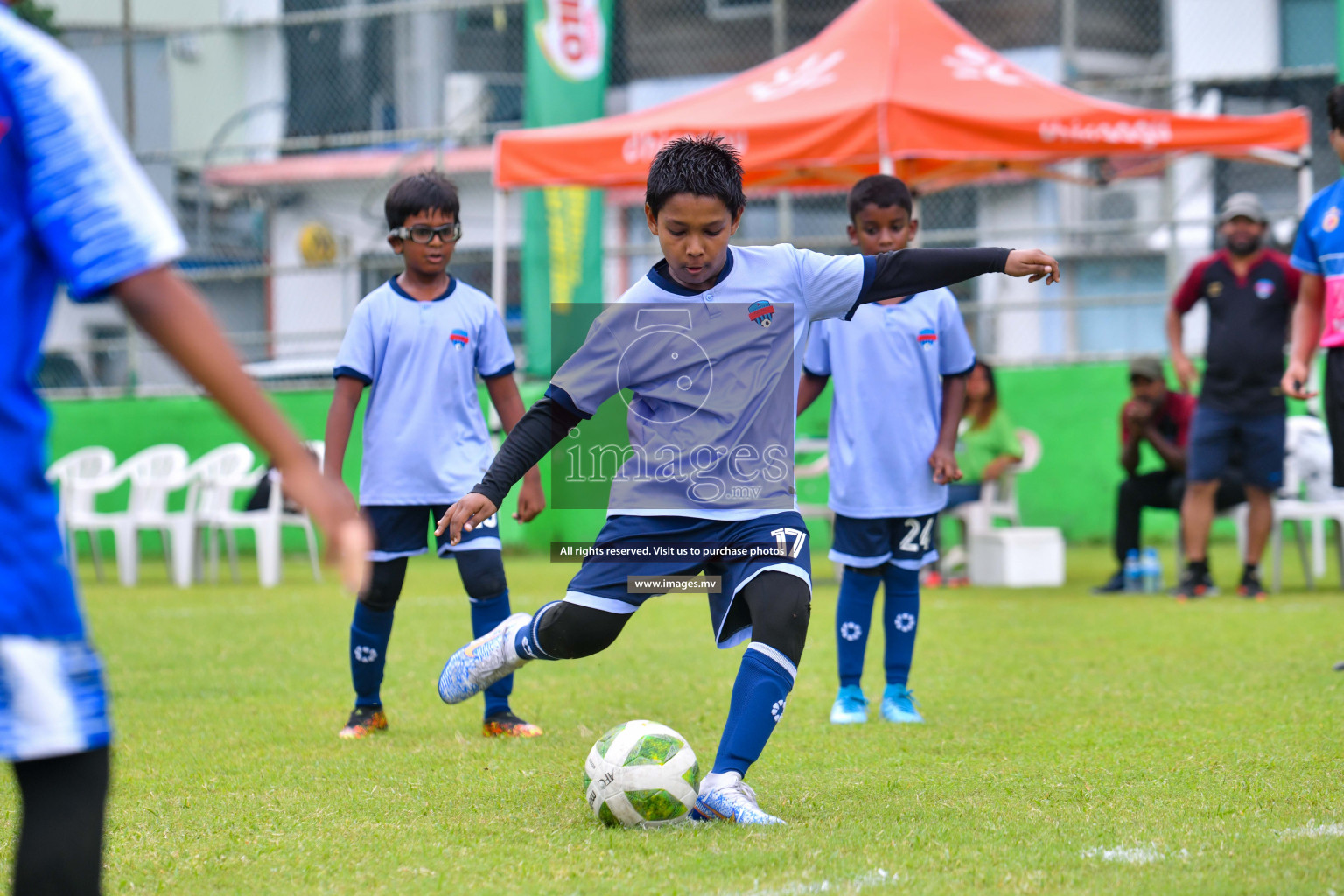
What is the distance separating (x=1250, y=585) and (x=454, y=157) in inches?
429

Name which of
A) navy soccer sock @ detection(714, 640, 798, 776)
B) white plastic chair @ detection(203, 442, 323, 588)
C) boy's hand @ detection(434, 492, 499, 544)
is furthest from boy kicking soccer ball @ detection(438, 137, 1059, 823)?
white plastic chair @ detection(203, 442, 323, 588)

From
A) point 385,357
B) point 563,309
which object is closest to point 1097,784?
point 385,357

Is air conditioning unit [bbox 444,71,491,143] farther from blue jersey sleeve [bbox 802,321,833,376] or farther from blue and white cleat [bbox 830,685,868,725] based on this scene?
blue and white cleat [bbox 830,685,868,725]

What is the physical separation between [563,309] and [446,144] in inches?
221

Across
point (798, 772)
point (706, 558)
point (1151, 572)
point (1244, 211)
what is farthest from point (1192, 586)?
point (706, 558)

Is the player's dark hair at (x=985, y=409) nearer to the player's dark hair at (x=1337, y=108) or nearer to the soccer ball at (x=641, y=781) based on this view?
the player's dark hair at (x=1337, y=108)

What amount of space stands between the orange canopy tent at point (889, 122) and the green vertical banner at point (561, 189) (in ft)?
6.44

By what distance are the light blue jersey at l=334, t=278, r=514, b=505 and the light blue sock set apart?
4.48 feet

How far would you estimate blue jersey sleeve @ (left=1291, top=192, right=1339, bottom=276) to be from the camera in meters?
5.45

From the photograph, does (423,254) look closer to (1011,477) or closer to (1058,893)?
(1058,893)

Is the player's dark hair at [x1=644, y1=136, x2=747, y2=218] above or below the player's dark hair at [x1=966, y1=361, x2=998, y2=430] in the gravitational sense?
above

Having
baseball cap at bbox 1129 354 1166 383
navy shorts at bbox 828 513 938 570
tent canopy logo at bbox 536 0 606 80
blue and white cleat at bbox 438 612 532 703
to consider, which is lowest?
blue and white cleat at bbox 438 612 532 703

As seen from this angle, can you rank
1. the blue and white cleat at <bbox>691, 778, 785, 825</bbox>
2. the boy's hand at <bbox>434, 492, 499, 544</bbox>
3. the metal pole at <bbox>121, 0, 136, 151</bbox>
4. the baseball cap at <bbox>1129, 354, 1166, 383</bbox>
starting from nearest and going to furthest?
the boy's hand at <bbox>434, 492, 499, 544</bbox> → the blue and white cleat at <bbox>691, 778, 785, 825</bbox> → the baseball cap at <bbox>1129, 354, 1166, 383</bbox> → the metal pole at <bbox>121, 0, 136, 151</bbox>

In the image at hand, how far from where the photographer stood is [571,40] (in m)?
12.4
